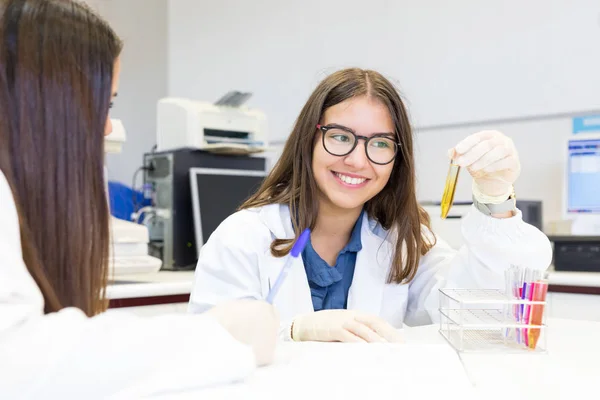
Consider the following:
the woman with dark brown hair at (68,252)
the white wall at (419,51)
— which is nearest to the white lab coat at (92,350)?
the woman with dark brown hair at (68,252)

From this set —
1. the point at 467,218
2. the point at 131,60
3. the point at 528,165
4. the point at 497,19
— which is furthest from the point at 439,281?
the point at 131,60

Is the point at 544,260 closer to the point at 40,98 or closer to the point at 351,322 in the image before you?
the point at 351,322

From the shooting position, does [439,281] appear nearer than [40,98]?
No

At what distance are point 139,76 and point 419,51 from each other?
74.4 inches

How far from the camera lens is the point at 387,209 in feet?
4.99

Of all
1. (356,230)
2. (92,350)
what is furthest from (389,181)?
(92,350)

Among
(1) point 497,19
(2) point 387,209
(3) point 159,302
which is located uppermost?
(1) point 497,19

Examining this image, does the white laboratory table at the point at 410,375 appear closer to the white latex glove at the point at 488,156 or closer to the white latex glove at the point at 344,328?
the white latex glove at the point at 344,328

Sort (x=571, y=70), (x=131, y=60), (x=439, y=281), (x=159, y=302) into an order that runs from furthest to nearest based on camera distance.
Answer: (x=131, y=60) < (x=571, y=70) < (x=159, y=302) < (x=439, y=281)

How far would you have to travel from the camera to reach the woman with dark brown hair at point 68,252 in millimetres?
526

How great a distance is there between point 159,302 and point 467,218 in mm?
1122

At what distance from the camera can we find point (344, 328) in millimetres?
986

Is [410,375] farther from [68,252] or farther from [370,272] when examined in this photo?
[370,272]

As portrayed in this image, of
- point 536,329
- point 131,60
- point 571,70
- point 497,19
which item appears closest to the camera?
point 536,329
